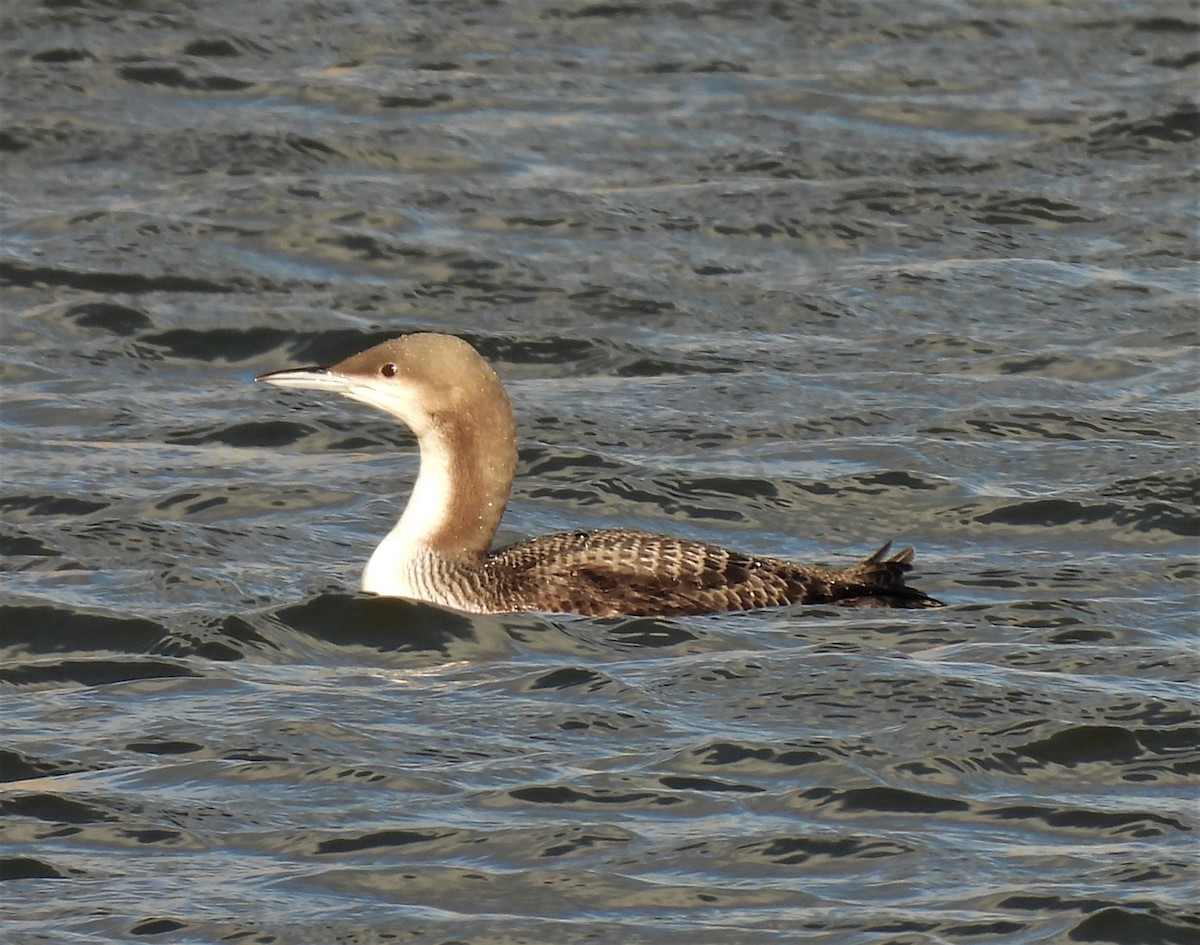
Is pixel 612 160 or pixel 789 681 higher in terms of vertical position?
pixel 612 160

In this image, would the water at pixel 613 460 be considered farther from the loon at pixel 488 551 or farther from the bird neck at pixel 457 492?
the bird neck at pixel 457 492

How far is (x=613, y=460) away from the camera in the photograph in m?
10.2

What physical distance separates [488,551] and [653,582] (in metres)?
0.61

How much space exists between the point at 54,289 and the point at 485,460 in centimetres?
423

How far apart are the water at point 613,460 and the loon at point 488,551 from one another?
0.32 feet

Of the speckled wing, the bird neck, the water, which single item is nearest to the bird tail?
the speckled wing

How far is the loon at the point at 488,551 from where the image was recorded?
26.9ft

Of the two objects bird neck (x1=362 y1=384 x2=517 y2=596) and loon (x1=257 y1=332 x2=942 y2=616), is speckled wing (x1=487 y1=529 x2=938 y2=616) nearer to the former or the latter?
loon (x1=257 y1=332 x2=942 y2=616)

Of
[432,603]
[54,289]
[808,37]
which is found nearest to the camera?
[432,603]

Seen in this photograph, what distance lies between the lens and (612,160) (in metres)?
13.7

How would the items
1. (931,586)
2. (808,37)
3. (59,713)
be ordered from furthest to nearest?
(808,37) → (931,586) → (59,713)

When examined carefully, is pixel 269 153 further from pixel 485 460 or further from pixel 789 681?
pixel 789 681

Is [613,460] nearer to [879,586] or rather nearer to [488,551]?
[488,551]

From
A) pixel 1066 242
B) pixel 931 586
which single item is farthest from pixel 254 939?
pixel 1066 242
